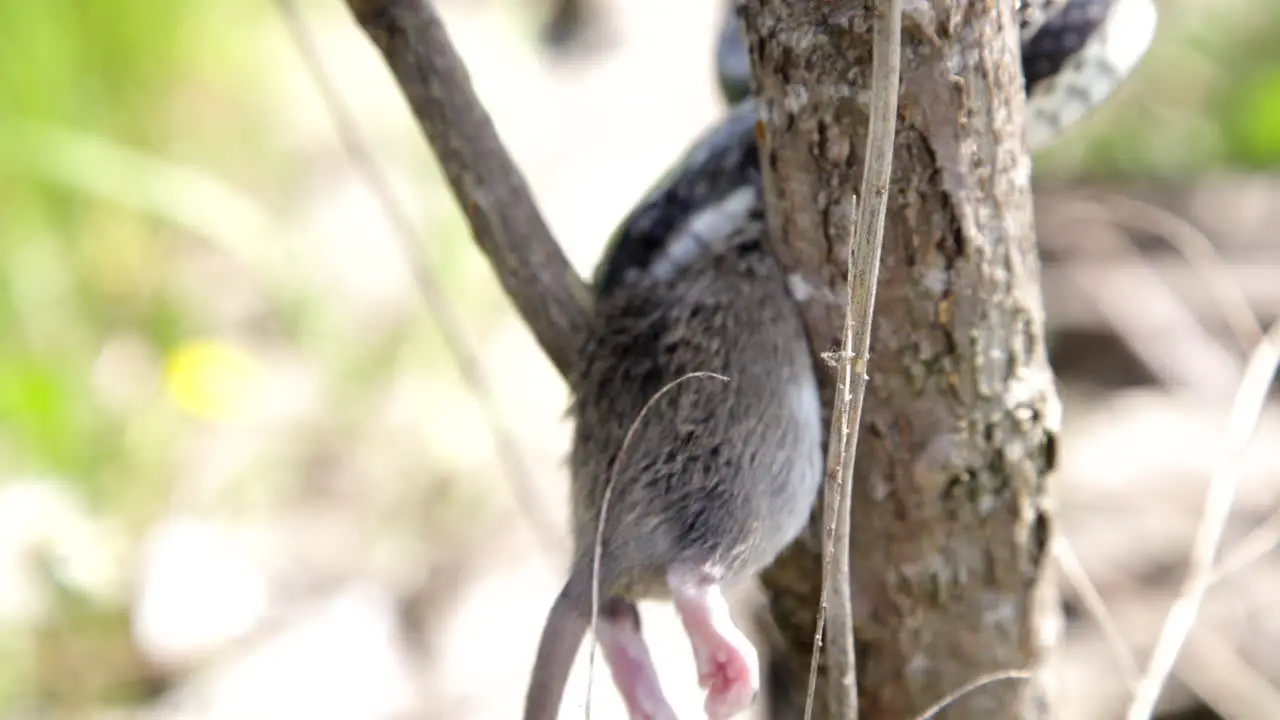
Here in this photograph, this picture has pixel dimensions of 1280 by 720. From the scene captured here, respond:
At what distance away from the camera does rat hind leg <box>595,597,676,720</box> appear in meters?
0.73

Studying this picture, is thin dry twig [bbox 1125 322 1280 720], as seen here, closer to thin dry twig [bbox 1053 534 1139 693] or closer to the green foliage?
thin dry twig [bbox 1053 534 1139 693]

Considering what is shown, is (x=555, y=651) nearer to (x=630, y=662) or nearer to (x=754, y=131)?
(x=630, y=662)

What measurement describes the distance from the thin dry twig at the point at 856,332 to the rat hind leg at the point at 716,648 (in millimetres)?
50

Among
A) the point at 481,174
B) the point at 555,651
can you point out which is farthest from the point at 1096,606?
the point at 481,174

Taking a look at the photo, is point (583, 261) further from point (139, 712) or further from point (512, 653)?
point (139, 712)

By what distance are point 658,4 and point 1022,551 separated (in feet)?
7.51

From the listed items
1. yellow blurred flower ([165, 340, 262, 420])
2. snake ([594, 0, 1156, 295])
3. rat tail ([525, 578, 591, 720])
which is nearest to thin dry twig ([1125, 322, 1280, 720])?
snake ([594, 0, 1156, 295])

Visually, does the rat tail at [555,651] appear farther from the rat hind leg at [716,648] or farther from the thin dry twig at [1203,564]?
the thin dry twig at [1203,564]

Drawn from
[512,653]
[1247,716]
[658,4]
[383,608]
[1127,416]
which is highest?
[658,4]

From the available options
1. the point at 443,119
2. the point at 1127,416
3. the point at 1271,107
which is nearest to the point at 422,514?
the point at 1127,416

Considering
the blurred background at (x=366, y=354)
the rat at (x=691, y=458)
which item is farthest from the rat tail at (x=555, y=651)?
the blurred background at (x=366, y=354)

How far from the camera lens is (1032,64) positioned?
2.87 ft

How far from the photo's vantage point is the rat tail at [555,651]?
71 centimetres

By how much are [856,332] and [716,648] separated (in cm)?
20
